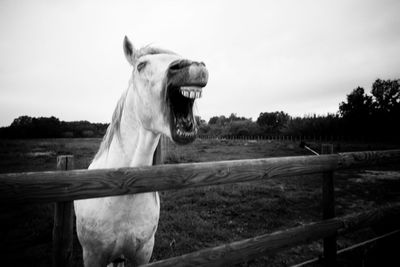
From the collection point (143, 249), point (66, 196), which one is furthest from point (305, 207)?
point (66, 196)

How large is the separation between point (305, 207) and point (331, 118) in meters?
58.2

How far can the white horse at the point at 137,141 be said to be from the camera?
1568 mm

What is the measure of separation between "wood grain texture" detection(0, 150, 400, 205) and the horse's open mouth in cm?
21

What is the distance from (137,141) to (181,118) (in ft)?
2.15

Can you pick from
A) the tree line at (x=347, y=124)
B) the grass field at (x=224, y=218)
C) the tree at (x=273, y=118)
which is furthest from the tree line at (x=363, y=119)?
the grass field at (x=224, y=218)

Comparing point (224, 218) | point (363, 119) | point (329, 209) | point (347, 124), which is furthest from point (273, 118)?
point (329, 209)

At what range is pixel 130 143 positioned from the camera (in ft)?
6.56

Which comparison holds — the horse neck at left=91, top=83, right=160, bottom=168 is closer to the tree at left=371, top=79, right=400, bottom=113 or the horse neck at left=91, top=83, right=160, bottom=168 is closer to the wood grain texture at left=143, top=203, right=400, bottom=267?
the wood grain texture at left=143, top=203, right=400, bottom=267

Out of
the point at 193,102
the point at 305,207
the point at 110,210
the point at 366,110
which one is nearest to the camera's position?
the point at 193,102

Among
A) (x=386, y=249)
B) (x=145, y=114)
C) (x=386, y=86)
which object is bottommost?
(x=386, y=249)

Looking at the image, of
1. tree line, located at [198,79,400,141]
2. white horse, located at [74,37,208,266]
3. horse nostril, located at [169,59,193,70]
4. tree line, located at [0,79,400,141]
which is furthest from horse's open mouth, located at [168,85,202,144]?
tree line, located at [0,79,400,141]

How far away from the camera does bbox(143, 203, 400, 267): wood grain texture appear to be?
1489mm

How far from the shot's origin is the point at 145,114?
5.79ft

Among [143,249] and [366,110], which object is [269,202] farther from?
[366,110]
